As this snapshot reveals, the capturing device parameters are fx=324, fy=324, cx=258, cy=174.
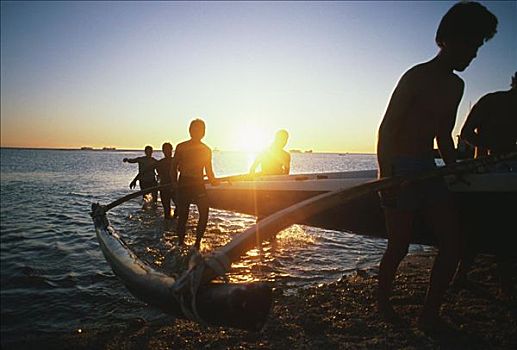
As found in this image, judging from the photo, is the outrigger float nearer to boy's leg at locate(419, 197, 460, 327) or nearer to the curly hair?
boy's leg at locate(419, 197, 460, 327)

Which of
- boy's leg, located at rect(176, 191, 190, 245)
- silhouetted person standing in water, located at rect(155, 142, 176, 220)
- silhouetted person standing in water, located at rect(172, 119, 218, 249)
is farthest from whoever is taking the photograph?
silhouetted person standing in water, located at rect(155, 142, 176, 220)

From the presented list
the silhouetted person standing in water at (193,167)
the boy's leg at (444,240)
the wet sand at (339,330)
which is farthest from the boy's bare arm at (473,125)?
the silhouetted person standing in water at (193,167)

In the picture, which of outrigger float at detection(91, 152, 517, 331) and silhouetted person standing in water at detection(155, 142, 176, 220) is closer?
outrigger float at detection(91, 152, 517, 331)

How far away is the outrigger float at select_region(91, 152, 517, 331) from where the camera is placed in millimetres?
1138

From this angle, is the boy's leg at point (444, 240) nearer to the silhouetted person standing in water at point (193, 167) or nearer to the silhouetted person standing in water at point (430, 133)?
the silhouetted person standing in water at point (430, 133)

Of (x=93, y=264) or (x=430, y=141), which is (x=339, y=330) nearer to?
(x=430, y=141)

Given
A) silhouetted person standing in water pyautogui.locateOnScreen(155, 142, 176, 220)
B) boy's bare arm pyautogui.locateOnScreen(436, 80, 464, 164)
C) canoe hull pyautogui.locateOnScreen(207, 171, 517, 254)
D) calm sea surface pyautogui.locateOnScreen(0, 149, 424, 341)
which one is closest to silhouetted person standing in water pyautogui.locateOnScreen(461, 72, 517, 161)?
canoe hull pyautogui.locateOnScreen(207, 171, 517, 254)

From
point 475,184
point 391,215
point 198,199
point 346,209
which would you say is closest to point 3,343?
point 198,199

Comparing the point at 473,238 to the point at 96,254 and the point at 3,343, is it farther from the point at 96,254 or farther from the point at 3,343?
the point at 96,254

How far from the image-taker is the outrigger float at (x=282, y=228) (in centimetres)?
114

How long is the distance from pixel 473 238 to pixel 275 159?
449cm

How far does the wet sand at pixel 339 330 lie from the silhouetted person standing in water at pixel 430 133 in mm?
291

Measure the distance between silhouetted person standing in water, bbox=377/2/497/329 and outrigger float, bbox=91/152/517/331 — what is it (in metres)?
0.22

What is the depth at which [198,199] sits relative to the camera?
17.6 feet
